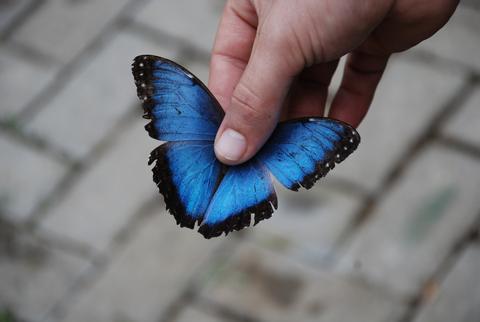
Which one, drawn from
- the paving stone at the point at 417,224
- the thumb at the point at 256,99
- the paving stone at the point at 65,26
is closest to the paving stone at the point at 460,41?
the paving stone at the point at 417,224

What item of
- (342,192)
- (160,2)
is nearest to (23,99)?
(160,2)

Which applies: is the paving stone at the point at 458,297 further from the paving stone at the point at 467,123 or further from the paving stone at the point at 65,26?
the paving stone at the point at 65,26

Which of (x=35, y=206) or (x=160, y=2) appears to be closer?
(x=35, y=206)

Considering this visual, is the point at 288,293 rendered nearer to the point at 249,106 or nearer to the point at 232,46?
the point at 232,46

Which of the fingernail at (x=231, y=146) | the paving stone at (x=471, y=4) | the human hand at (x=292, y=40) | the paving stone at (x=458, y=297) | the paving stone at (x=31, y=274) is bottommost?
the paving stone at (x=31, y=274)

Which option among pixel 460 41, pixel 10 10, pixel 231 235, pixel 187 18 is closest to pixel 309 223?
pixel 231 235

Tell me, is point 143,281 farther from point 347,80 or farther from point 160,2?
point 160,2

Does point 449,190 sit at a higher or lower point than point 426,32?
lower

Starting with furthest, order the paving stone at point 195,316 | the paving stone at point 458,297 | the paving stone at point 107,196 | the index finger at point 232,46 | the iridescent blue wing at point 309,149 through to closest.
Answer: the paving stone at point 107,196, the paving stone at point 195,316, the paving stone at point 458,297, the index finger at point 232,46, the iridescent blue wing at point 309,149
